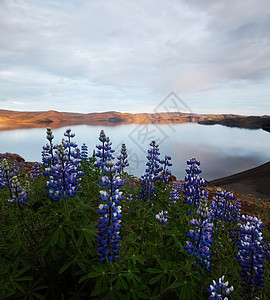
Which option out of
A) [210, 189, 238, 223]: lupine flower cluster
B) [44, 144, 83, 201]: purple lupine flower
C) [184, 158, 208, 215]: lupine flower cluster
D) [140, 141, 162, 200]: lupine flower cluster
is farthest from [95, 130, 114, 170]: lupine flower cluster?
[210, 189, 238, 223]: lupine flower cluster

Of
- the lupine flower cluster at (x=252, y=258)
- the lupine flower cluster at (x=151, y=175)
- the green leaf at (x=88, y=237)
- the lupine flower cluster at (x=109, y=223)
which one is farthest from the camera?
the lupine flower cluster at (x=151, y=175)

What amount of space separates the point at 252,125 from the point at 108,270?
16069 centimetres

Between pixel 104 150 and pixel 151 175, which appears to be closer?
pixel 151 175

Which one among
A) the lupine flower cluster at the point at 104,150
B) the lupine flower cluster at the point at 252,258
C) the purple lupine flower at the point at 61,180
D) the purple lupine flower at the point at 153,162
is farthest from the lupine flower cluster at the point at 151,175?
the purple lupine flower at the point at 61,180

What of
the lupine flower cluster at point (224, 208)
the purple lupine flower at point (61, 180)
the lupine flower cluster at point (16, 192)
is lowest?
the lupine flower cluster at point (224, 208)

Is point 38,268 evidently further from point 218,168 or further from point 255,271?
point 218,168

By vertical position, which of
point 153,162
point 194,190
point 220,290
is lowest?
point 220,290

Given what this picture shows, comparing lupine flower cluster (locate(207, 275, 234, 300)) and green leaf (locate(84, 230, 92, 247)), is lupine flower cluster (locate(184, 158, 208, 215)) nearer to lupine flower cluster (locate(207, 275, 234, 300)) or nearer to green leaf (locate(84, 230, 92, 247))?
lupine flower cluster (locate(207, 275, 234, 300))

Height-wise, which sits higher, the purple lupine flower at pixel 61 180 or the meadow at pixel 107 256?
the purple lupine flower at pixel 61 180

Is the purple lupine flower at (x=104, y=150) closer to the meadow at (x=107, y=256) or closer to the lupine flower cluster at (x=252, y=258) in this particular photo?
the meadow at (x=107, y=256)

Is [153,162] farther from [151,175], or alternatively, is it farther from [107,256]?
[107,256]

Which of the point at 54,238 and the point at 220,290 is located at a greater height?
the point at 54,238

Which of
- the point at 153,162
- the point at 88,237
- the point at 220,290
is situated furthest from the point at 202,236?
the point at 153,162

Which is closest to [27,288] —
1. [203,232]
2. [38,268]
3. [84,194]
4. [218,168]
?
[38,268]
